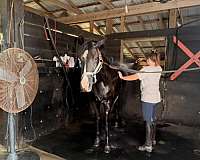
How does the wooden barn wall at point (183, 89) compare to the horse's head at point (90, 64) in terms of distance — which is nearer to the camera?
the horse's head at point (90, 64)

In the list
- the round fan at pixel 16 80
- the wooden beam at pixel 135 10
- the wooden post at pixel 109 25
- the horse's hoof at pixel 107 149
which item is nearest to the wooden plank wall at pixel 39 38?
the round fan at pixel 16 80

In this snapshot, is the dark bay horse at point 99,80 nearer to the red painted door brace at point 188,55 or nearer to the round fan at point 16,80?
the round fan at point 16,80

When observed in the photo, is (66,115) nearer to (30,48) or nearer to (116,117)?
(116,117)

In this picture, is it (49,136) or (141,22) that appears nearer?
(49,136)

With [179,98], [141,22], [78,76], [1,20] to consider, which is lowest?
[179,98]

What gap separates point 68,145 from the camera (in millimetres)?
3633

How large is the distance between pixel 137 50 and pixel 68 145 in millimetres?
4960

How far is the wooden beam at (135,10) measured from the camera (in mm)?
4406

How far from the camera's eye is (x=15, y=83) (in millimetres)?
2744

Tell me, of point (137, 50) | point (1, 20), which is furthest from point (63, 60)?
point (137, 50)

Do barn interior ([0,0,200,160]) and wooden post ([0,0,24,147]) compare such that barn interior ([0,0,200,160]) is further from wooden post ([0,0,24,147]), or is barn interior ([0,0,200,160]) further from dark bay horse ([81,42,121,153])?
dark bay horse ([81,42,121,153])

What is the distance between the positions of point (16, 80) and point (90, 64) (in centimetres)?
110

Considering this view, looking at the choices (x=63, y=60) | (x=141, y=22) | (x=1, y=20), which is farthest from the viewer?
(x=141, y=22)

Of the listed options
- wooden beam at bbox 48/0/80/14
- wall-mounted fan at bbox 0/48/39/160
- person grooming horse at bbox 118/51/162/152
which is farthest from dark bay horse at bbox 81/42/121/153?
wooden beam at bbox 48/0/80/14
